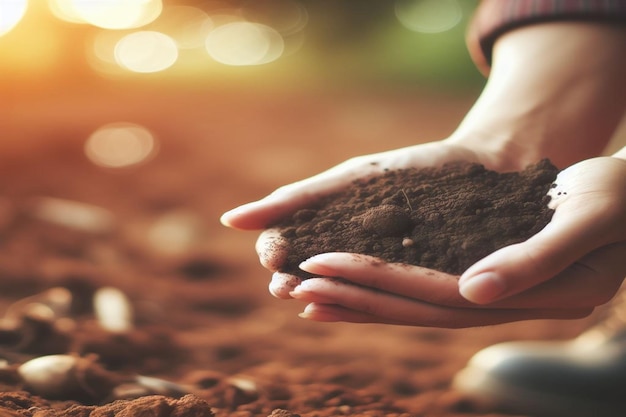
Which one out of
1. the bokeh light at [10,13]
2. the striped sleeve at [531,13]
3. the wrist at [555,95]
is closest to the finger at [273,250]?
the wrist at [555,95]

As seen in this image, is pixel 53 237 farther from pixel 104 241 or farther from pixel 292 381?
pixel 292 381

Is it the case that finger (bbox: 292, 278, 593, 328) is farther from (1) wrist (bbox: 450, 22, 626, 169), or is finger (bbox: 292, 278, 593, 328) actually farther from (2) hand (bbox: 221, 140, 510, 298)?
(1) wrist (bbox: 450, 22, 626, 169)

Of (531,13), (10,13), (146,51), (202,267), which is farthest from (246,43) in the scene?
(531,13)

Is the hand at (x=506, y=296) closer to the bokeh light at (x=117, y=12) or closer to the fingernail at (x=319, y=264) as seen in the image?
the fingernail at (x=319, y=264)

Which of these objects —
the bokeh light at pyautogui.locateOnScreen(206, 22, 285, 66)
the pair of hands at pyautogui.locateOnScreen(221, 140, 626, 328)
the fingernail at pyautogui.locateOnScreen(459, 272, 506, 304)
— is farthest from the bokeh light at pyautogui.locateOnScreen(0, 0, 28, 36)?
the fingernail at pyautogui.locateOnScreen(459, 272, 506, 304)

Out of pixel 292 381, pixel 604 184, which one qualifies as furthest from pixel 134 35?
pixel 604 184
